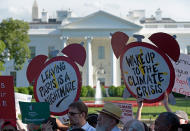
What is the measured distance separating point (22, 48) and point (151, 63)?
3704 centimetres

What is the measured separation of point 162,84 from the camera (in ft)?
18.5

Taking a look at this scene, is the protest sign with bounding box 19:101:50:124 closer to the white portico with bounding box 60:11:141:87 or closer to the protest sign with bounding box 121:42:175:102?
the protest sign with bounding box 121:42:175:102

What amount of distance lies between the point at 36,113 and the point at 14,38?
36.5 metres

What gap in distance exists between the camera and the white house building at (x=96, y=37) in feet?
185

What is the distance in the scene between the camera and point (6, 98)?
5660 mm

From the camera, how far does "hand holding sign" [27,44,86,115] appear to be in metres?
6.20

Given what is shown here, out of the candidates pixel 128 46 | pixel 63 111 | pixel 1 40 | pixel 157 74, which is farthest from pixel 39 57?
pixel 1 40

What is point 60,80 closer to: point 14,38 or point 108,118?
point 108,118

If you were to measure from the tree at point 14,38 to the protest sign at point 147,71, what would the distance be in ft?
115

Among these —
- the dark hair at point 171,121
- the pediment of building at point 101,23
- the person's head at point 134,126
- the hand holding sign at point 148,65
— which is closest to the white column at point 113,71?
the pediment of building at point 101,23

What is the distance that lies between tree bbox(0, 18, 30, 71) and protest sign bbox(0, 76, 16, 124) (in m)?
35.3

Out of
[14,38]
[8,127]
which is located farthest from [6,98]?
[14,38]

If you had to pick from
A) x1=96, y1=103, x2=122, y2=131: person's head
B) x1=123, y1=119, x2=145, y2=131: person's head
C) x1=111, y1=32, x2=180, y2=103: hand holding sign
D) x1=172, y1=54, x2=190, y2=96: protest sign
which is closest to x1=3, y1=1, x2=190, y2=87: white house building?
x1=172, y1=54, x2=190, y2=96: protest sign

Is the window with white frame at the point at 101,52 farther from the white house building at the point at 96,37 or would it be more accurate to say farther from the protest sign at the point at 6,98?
the protest sign at the point at 6,98
